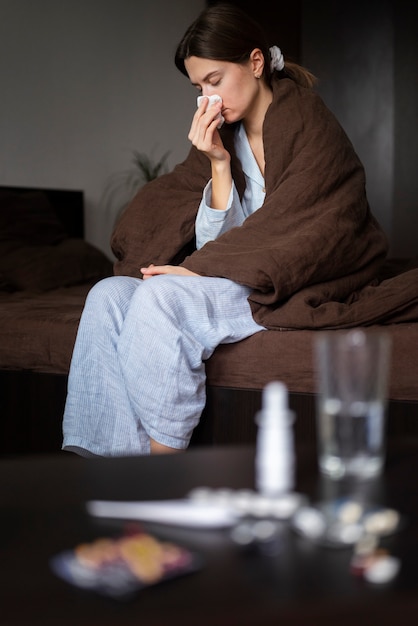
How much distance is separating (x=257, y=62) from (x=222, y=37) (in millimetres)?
113

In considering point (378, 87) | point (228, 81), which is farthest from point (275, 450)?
point (378, 87)

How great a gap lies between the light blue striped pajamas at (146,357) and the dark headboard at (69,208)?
8.06 feet

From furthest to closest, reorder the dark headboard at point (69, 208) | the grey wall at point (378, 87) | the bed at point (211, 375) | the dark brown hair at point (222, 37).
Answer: the grey wall at point (378, 87)
the dark headboard at point (69, 208)
the dark brown hair at point (222, 37)
the bed at point (211, 375)

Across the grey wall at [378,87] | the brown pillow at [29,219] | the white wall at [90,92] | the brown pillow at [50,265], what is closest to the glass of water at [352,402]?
the brown pillow at [50,265]

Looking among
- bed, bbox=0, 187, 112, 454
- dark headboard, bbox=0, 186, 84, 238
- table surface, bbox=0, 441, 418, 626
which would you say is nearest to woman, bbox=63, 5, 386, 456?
bed, bbox=0, 187, 112, 454

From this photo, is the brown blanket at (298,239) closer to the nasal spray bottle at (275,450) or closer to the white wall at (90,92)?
the nasal spray bottle at (275,450)

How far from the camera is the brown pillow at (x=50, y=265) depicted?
3393mm

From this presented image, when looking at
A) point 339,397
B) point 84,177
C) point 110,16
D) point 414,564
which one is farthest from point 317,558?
point 110,16

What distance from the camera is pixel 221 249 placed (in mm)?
2031

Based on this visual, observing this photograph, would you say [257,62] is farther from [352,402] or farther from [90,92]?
[90,92]

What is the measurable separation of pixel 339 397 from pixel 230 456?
0.17m

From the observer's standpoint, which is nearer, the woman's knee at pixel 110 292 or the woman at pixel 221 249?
the woman at pixel 221 249

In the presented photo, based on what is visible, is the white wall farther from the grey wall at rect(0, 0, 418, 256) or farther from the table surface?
the table surface

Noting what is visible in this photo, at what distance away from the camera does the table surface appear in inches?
24.7
